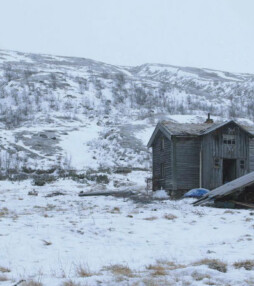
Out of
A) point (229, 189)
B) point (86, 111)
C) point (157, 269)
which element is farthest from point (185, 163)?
point (86, 111)

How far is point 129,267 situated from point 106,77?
9821cm

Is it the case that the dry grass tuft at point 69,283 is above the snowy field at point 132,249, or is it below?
above

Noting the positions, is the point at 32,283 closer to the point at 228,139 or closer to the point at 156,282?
the point at 156,282

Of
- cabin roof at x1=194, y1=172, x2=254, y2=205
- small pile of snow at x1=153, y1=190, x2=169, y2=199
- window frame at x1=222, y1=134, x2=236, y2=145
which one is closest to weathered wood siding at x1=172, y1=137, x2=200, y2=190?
small pile of snow at x1=153, y1=190, x2=169, y2=199

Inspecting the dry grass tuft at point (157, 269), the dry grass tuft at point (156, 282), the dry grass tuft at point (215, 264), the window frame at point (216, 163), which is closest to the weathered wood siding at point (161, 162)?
the window frame at point (216, 163)

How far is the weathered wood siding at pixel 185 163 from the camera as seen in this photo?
89.9 ft

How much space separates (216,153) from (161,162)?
3.76 meters

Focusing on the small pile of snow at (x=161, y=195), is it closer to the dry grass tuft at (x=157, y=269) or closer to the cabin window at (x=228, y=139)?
the cabin window at (x=228, y=139)

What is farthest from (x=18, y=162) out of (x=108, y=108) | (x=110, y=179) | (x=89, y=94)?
(x=89, y=94)

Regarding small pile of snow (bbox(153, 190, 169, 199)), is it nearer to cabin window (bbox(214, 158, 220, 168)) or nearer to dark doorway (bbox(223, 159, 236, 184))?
cabin window (bbox(214, 158, 220, 168))

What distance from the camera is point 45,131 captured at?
6172 cm

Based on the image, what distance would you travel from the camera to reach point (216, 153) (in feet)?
90.4

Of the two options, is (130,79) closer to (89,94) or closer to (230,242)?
(89,94)

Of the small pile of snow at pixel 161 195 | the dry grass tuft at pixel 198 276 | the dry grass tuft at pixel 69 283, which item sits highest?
Answer: the dry grass tuft at pixel 69 283
